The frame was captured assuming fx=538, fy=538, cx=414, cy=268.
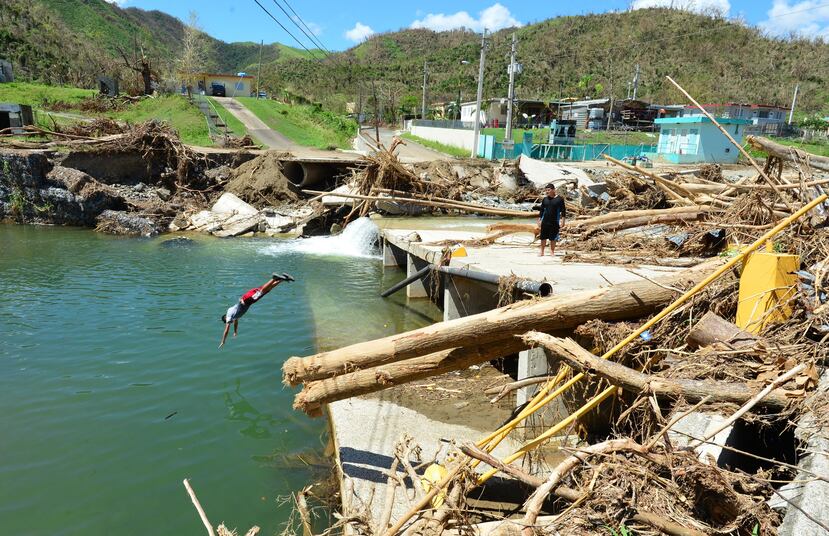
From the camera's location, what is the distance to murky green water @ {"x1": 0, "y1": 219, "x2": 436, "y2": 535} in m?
5.86

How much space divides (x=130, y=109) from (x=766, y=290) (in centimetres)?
3915

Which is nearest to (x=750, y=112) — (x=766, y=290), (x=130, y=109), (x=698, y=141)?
(x=698, y=141)

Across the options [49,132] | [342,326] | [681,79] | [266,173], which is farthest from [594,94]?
[342,326]

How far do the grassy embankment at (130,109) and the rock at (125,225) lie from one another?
1123 centimetres

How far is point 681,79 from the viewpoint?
7800 centimetres

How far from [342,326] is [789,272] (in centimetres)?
763

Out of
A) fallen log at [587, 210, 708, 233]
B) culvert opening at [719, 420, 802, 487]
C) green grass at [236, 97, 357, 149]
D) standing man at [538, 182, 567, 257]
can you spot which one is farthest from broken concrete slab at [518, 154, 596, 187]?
culvert opening at [719, 420, 802, 487]

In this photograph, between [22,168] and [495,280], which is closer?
[495,280]

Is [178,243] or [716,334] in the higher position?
[716,334]

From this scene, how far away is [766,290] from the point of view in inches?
224

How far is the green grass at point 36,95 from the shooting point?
3388 centimetres

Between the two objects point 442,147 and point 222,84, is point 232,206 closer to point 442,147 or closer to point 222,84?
point 442,147

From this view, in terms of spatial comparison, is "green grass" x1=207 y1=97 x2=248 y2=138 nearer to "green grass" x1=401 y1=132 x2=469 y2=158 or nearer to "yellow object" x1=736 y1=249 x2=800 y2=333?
"green grass" x1=401 y1=132 x2=469 y2=158

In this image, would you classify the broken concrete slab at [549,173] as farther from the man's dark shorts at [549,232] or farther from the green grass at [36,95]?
the green grass at [36,95]
